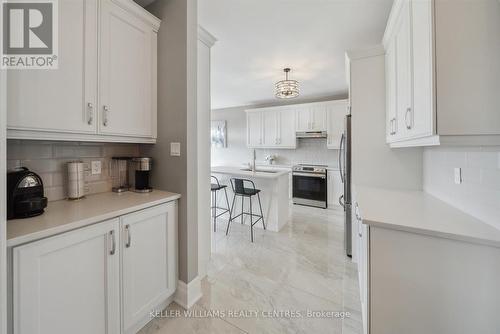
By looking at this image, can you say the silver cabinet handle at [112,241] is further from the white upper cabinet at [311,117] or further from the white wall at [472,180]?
the white upper cabinet at [311,117]

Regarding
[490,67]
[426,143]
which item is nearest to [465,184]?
[426,143]

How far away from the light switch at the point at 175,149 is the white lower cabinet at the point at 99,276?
15.7 inches

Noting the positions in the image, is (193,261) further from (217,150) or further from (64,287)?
(217,150)

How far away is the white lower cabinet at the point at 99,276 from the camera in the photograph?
912 mm

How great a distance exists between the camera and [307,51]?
2668 mm

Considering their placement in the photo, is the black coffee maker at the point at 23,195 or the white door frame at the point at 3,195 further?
the black coffee maker at the point at 23,195

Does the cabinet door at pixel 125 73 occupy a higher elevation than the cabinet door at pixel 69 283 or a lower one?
higher

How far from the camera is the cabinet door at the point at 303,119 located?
4.79 meters

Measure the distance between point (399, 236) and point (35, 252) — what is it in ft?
5.97

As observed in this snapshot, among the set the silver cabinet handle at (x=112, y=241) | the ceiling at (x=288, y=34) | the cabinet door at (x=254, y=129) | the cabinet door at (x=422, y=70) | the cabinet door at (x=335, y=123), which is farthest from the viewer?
the cabinet door at (x=254, y=129)

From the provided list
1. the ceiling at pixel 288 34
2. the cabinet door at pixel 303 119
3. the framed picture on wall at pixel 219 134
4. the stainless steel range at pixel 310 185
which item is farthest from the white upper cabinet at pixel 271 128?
the ceiling at pixel 288 34

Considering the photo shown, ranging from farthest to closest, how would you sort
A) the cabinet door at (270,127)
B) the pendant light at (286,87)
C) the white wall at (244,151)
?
the cabinet door at (270,127) → the white wall at (244,151) → the pendant light at (286,87)

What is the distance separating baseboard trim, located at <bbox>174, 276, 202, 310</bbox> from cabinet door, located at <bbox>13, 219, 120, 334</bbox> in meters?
0.49

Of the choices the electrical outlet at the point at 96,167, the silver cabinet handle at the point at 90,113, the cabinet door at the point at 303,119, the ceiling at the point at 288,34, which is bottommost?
the electrical outlet at the point at 96,167
